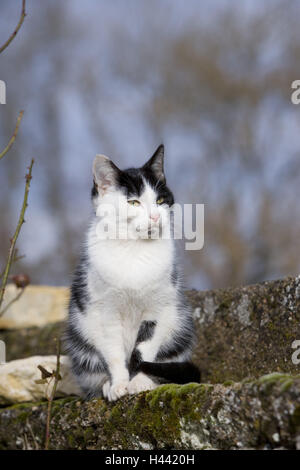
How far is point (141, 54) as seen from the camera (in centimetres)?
765

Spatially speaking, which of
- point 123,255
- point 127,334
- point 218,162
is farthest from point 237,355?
point 218,162

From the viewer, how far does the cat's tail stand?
179cm

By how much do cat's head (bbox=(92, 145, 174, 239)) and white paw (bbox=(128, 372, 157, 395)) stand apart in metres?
0.48

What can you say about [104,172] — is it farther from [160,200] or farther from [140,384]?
[140,384]

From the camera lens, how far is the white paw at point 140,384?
66.9 inches

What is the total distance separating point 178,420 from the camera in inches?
55.2

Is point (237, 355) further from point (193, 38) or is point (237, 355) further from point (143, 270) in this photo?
point (193, 38)

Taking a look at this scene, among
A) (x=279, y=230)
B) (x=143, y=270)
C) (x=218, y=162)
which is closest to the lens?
(x=143, y=270)

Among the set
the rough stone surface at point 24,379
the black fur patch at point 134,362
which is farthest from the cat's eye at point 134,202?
the rough stone surface at point 24,379

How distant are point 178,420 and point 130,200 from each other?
31.7 inches

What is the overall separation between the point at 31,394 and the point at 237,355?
94 cm

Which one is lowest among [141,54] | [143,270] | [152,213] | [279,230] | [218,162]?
[143,270]

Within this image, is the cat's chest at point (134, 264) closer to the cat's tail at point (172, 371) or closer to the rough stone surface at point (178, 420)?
the cat's tail at point (172, 371)
